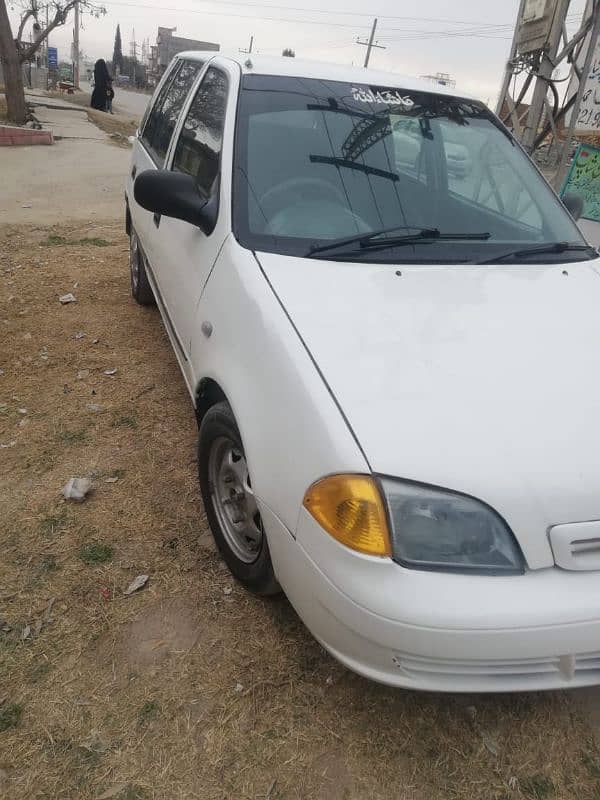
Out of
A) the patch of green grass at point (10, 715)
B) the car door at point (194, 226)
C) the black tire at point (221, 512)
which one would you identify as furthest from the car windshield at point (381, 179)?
the patch of green grass at point (10, 715)

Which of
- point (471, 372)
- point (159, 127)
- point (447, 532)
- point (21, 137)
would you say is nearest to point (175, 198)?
point (471, 372)

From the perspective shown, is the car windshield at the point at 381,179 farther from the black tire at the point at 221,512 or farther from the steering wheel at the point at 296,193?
the black tire at the point at 221,512

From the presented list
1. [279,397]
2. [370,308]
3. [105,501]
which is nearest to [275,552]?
[279,397]

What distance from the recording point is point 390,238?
2473 millimetres

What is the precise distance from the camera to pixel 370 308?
2.09m

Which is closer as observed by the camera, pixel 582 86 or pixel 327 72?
pixel 327 72

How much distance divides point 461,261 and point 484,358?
692mm

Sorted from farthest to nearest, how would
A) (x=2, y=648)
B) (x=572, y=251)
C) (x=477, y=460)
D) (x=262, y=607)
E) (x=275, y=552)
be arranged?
(x=572, y=251), (x=262, y=607), (x=2, y=648), (x=275, y=552), (x=477, y=460)

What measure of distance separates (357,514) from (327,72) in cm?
236

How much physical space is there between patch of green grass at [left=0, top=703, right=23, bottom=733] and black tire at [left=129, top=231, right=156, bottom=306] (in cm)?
319

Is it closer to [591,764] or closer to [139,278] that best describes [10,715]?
[591,764]

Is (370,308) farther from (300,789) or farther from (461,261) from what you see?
(300,789)

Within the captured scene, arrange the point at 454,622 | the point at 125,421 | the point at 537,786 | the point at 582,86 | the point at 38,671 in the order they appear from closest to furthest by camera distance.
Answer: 1. the point at 454,622
2. the point at 537,786
3. the point at 38,671
4. the point at 125,421
5. the point at 582,86

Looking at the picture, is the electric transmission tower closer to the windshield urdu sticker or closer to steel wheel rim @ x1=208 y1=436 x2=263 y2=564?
the windshield urdu sticker
